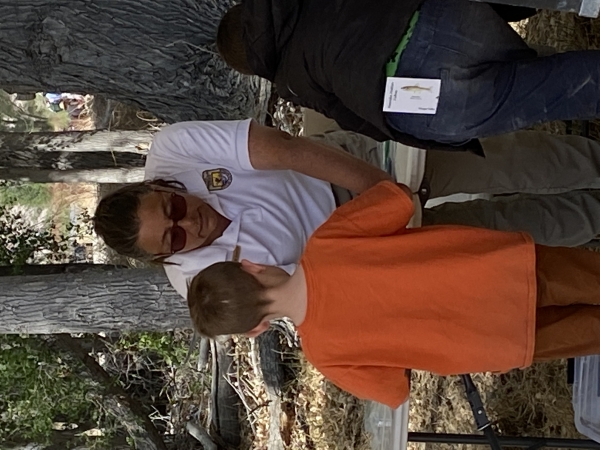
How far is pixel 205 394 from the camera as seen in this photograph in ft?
16.9

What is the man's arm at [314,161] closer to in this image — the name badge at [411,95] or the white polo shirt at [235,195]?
the white polo shirt at [235,195]

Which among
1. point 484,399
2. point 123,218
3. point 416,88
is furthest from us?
point 484,399

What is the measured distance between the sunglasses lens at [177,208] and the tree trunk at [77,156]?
2562mm

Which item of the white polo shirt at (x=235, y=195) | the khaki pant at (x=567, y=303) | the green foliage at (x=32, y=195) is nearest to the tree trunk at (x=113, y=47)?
the white polo shirt at (x=235, y=195)

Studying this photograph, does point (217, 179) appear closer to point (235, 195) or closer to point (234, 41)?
point (235, 195)

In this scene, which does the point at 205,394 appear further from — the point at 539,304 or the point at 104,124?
the point at 539,304

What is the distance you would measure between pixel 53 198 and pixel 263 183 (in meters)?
6.12

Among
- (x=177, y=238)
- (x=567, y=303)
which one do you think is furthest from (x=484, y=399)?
(x=177, y=238)

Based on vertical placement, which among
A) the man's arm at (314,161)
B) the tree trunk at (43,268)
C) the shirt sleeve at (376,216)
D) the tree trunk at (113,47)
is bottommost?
the tree trunk at (43,268)

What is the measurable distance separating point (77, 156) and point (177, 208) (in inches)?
113

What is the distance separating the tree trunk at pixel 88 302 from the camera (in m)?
3.50

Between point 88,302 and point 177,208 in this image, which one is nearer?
point 177,208

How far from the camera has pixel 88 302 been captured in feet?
11.5

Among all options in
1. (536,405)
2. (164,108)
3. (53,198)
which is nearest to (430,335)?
(164,108)
